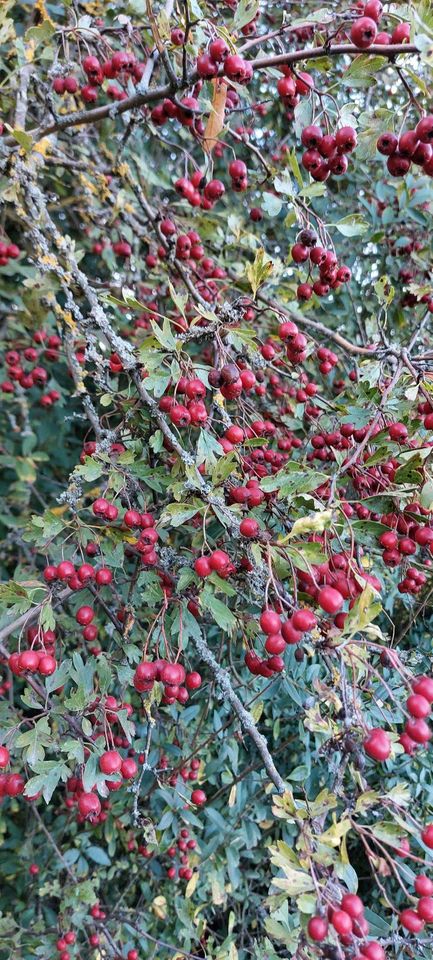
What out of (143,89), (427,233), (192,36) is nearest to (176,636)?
(143,89)

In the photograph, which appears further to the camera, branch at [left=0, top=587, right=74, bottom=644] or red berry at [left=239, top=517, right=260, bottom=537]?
branch at [left=0, top=587, right=74, bottom=644]

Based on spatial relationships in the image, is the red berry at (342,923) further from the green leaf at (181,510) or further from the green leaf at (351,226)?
the green leaf at (351,226)

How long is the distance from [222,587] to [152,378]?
48 centimetres

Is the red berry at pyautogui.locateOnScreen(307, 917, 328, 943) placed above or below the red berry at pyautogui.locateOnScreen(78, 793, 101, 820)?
above

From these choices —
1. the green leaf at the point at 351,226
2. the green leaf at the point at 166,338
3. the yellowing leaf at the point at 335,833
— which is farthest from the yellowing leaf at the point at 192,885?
the green leaf at the point at 351,226

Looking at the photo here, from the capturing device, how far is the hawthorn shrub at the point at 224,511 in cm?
118

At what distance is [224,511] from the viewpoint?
1.26 m

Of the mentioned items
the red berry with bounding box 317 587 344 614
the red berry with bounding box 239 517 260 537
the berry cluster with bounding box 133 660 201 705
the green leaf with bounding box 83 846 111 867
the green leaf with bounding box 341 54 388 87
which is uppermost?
the green leaf with bounding box 341 54 388 87

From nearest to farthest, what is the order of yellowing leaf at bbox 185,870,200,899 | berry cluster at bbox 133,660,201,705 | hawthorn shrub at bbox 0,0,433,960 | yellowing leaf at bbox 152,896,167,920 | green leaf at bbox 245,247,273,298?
hawthorn shrub at bbox 0,0,433,960 < berry cluster at bbox 133,660,201,705 < green leaf at bbox 245,247,273,298 < yellowing leaf at bbox 185,870,200,899 < yellowing leaf at bbox 152,896,167,920

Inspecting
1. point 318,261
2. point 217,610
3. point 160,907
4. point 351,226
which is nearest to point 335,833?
point 217,610

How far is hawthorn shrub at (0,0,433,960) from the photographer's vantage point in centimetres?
118

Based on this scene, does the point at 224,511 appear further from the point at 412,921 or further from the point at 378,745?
the point at 412,921

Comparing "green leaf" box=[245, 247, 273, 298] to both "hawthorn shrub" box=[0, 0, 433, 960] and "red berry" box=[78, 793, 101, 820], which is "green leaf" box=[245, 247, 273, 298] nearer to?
"hawthorn shrub" box=[0, 0, 433, 960]

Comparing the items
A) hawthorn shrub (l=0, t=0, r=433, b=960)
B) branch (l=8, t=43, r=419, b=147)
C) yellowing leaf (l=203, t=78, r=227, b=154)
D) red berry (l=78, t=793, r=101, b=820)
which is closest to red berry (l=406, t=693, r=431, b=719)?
hawthorn shrub (l=0, t=0, r=433, b=960)
